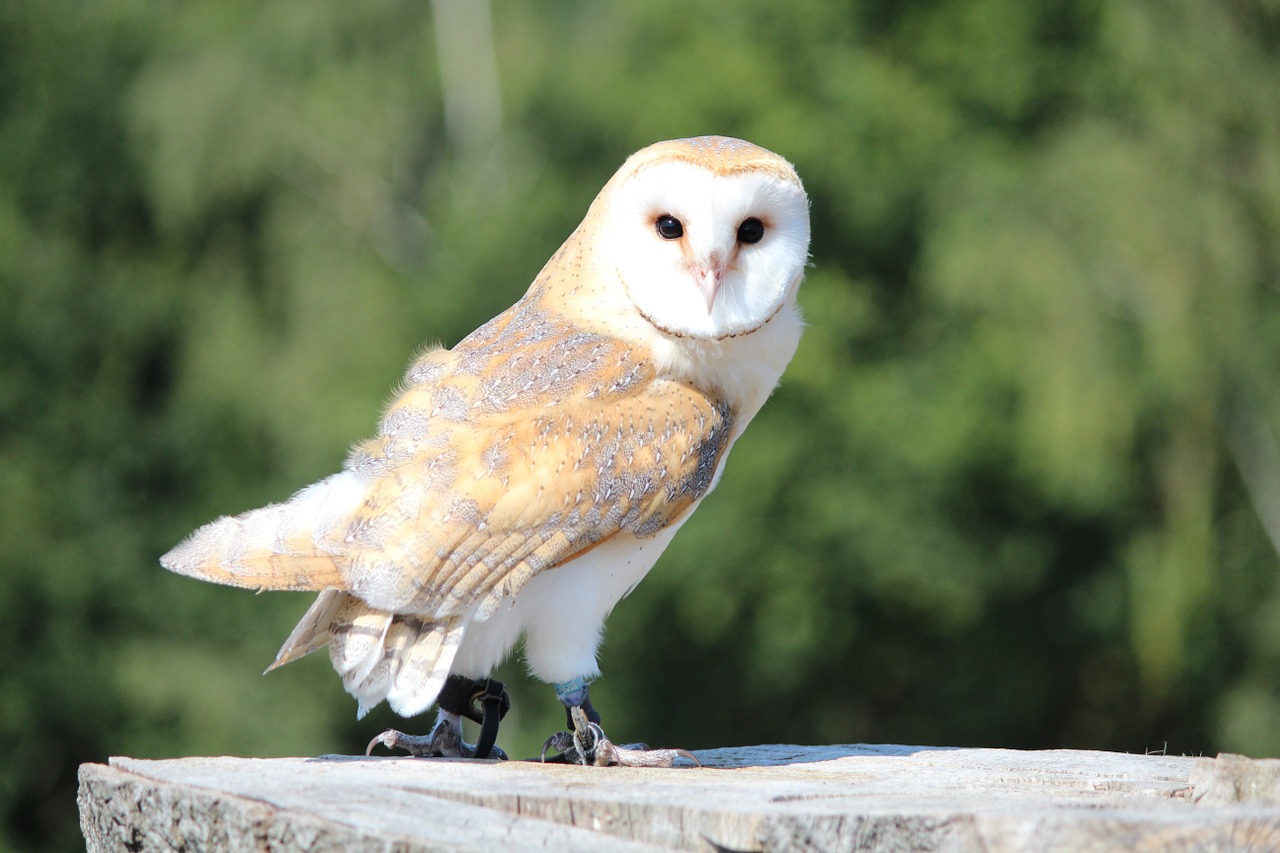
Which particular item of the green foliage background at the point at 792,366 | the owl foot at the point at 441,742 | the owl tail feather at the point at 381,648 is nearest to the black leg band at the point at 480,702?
the owl foot at the point at 441,742

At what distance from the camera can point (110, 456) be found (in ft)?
45.8

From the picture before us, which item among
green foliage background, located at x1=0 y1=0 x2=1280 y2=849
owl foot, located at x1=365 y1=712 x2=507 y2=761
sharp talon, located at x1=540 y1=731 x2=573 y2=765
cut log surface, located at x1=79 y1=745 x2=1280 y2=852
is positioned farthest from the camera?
green foliage background, located at x1=0 y1=0 x2=1280 y2=849

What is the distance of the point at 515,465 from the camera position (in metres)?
2.68

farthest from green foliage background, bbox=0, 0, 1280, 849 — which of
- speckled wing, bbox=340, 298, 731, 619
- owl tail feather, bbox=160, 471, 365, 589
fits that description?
owl tail feather, bbox=160, 471, 365, 589

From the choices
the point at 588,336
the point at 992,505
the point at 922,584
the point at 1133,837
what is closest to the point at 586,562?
the point at 588,336

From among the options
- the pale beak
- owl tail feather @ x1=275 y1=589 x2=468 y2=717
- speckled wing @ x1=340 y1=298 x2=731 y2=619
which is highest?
the pale beak

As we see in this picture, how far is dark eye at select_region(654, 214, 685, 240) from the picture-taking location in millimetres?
2869

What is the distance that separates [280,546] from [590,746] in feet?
2.30

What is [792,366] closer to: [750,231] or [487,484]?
[750,231]

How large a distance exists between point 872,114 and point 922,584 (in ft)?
12.9

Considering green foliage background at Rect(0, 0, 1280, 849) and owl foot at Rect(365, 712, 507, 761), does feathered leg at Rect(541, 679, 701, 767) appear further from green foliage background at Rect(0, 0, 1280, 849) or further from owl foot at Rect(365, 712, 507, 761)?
green foliage background at Rect(0, 0, 1280, 849)

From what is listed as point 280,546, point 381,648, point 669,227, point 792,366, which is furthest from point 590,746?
point 792,366

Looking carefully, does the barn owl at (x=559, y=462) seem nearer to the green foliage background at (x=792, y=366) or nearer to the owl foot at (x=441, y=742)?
the owl foot at (x=441, y=742)

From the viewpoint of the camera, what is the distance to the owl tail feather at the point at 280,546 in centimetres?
256
